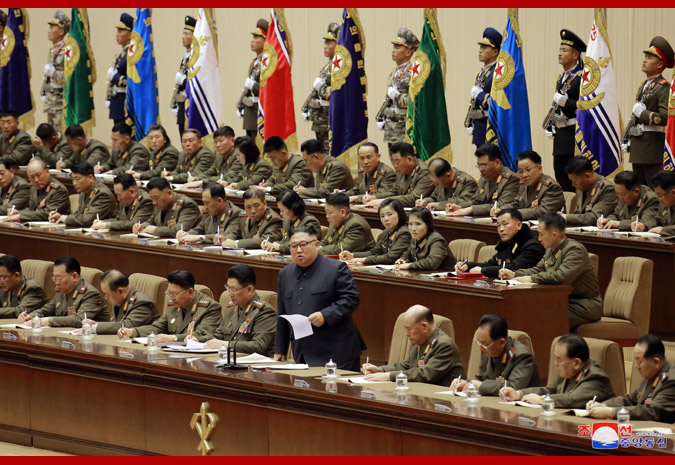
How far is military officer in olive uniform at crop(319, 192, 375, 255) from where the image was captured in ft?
28.5

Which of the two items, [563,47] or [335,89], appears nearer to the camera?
[563,47]

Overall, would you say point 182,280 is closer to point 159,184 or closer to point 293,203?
point 293,203

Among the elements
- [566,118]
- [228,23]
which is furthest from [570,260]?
[228,23]

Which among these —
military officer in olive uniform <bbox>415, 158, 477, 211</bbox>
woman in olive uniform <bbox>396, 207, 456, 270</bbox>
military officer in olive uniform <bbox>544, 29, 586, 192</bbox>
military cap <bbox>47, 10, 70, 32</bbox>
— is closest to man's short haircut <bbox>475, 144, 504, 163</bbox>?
military officer in olive uniform <bbox>415, 158, 477, 211</bbox>

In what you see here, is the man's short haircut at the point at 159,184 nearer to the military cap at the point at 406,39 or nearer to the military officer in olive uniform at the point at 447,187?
the military officer in olive uniform at the point at 447,187

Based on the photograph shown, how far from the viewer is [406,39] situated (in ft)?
38.8

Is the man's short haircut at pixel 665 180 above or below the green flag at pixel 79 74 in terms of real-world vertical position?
below

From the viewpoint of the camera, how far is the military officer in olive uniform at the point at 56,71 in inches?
583

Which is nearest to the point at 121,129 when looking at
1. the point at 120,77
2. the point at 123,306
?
the point at 120,77

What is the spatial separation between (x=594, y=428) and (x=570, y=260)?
2733 millimetres

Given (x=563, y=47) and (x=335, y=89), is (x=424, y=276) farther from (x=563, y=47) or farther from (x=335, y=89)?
(x=335, y=89)

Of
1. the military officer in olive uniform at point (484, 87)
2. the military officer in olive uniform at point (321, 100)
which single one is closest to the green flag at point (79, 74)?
the military officer in olive uniform at point (321, 100)

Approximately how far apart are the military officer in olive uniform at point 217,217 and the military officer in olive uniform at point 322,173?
1.16 metres

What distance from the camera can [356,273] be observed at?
7.90m
